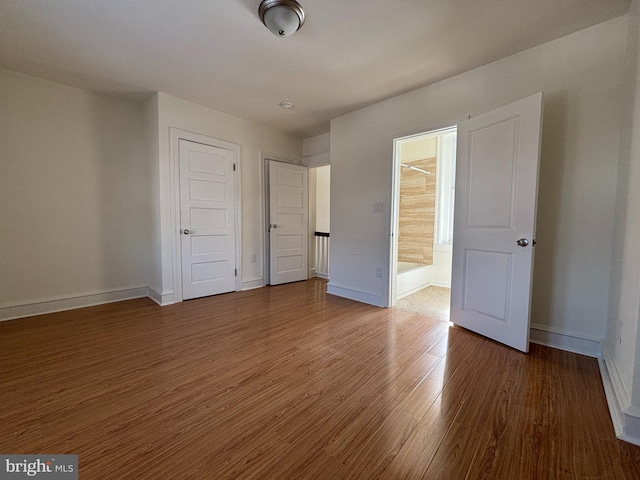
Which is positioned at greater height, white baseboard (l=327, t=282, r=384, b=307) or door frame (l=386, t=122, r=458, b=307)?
door frame (l=386, t=122, r=458, b=307)

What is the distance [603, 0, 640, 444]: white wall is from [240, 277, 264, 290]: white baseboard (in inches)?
147

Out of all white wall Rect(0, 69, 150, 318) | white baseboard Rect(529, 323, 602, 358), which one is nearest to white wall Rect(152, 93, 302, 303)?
white wall Rect(0, 69, 150, 318)

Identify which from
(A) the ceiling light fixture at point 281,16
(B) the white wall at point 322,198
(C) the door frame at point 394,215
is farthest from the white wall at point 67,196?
(C) the door frame at point 394,215

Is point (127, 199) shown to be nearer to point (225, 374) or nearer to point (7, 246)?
point (7, 246)

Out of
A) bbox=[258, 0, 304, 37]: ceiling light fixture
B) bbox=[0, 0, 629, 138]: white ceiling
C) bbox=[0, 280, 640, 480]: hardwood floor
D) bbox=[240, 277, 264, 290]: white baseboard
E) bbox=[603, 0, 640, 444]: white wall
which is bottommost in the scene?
bbox=[0, 280, 640, 480]: hardwood floor

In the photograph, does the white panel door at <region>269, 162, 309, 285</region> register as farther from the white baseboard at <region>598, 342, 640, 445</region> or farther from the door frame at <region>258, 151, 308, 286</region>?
the white baseboard at <region>598, 342, 640, 445</region>

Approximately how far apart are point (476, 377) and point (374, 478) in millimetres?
1075

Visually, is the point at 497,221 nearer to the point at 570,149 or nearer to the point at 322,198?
the point at 570,149

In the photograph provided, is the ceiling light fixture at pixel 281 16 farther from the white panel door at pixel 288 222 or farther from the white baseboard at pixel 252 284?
the white baseboard at pixel 252 284

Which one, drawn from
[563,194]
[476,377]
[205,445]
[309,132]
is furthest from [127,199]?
[563,194]

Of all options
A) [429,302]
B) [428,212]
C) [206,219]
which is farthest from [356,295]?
[206,219]

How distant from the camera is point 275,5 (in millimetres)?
1654

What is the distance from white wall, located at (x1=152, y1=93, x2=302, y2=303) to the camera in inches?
121

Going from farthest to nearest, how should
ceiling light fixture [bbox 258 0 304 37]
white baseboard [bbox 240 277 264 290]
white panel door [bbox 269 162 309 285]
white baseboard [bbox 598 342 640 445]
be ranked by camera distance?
white panel door [bbox 269 162 309 285], white baseboard [bbox 240 277 264 290], ceiling light fixture [bbox 258 0 304 37], white baseboard [bbox 598 342 640 445]
